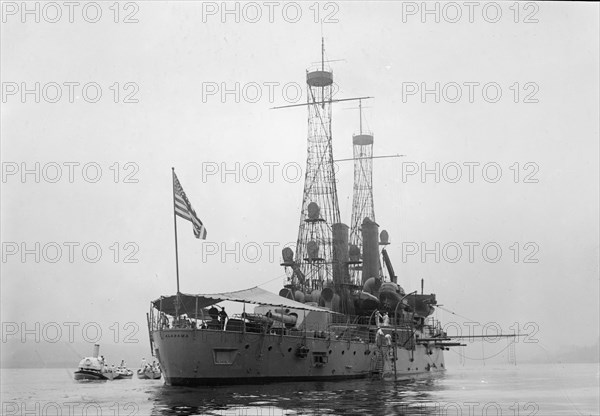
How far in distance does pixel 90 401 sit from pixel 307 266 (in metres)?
23.0

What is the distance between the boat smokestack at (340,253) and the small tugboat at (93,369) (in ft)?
69.2

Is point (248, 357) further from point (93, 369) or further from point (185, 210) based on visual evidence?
point (93, 369)

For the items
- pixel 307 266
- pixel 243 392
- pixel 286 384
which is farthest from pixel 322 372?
pixel 307 266

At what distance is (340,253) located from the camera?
51094mm

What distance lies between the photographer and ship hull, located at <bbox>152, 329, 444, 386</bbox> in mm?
32625

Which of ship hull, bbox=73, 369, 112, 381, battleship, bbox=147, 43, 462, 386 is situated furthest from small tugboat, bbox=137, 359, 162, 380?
battleship, bbox=147, 43, 462, 386

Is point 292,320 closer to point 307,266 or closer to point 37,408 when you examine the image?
point 307,266

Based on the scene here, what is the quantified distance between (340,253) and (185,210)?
66.5 feet

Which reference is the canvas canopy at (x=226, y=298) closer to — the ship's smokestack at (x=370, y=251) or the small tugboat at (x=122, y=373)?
the ship's smokestack at (x=370, y=251)

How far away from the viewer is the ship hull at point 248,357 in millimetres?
32625

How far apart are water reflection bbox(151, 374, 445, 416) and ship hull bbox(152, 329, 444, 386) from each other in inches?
27.0

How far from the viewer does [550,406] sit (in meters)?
25.4

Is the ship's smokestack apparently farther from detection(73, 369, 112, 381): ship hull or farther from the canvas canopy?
detection(73, 369, 112, 381): ship hull

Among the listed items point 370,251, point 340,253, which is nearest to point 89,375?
point 340,253
